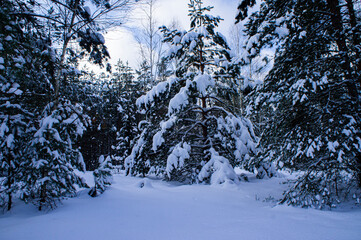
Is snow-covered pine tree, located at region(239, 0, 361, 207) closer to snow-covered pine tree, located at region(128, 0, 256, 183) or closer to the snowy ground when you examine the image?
the snowy ground

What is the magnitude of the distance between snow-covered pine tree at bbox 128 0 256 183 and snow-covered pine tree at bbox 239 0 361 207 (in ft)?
4.85

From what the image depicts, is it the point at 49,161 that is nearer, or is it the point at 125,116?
the point at 49,161

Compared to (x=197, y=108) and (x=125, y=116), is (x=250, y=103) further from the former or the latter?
(x=125, y=116)

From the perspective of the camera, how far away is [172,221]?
3078 mm

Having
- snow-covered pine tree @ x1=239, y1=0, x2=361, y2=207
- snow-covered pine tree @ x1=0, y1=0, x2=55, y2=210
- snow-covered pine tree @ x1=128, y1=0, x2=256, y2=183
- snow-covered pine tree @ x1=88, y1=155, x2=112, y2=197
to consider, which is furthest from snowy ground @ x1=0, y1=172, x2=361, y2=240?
snow-covered pine tree @ x1=128, y1=0, x2=256, y2=183

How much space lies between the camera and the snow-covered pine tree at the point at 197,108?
5.93 metres

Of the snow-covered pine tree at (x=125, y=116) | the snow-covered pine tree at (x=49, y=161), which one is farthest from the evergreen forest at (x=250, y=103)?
the snow-covered pine tree at (x=125, y=116)

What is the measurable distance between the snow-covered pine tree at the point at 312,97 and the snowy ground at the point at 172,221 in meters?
0.81

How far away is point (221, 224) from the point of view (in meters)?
2.89

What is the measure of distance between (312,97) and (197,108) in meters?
3.87

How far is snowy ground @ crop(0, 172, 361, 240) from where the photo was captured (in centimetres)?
249

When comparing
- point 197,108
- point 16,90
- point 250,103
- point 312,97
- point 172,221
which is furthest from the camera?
point 197,108

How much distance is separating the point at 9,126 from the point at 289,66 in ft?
22.4

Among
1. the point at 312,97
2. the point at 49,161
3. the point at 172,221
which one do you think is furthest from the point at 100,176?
the point at 312,97
